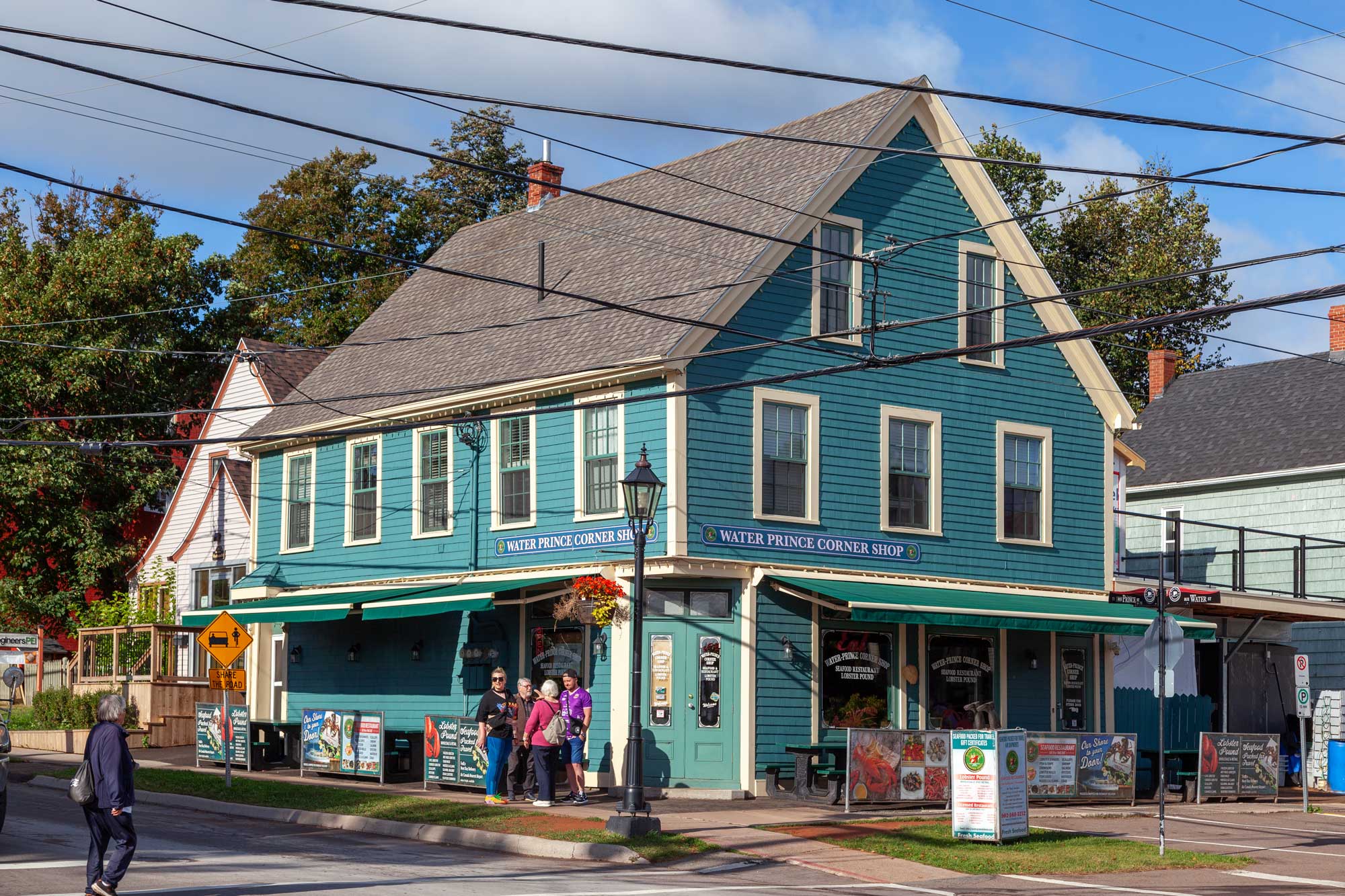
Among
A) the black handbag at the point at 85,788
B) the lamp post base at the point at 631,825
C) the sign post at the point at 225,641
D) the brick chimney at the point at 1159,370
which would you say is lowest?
the lamp post base at the point at 631,825

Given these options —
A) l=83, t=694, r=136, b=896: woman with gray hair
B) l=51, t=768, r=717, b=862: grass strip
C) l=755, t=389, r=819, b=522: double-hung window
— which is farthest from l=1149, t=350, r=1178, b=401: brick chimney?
l=83, t=694, r=136, b=896: woman with gray hair

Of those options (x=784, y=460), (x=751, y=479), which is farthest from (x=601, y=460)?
(x=784, y=460)

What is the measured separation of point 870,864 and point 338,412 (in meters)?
16.0

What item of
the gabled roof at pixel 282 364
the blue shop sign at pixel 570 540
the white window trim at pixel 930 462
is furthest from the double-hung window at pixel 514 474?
the gabled roof at pixel 282 364

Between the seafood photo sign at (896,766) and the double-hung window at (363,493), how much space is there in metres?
11.1

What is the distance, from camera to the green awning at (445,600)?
23.9 m

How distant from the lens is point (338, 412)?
1169 inches

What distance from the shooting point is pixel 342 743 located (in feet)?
82.0

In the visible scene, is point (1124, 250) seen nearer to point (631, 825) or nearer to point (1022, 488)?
point (1022, 488)

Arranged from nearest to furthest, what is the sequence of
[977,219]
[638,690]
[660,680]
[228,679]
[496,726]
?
[638,690] < [496,726] < [228,679] < [660,680] < [977,219]

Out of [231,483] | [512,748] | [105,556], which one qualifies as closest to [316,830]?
[512,748]

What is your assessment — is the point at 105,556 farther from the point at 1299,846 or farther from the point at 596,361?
the point at 1299,846

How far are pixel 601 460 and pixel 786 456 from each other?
286 cm

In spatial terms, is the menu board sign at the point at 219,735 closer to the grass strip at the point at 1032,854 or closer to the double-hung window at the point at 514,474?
the double-hung window at the point at 514,474
